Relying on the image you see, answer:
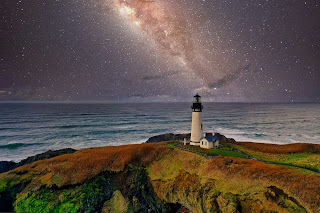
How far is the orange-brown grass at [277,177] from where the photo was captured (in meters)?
10.7

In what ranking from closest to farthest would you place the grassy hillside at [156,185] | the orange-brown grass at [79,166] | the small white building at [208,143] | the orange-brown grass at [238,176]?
the orange-brown grass at [238,176], the grassy hillside at [156,185], the orange-brown grass at [79,166], the small white building at [208,143]

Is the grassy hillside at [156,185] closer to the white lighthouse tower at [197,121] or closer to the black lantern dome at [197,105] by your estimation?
the white lighthouse tower at [197,121]

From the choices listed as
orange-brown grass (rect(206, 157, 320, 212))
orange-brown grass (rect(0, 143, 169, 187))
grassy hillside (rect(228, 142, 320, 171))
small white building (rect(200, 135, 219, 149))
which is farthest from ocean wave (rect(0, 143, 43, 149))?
grassy hillside (rect(228, 142, 320, 171))

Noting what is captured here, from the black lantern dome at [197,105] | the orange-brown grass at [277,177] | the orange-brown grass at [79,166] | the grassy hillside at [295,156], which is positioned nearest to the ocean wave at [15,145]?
the orange-brown grass at [79,166]

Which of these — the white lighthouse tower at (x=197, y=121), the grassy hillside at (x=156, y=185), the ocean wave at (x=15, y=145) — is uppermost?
the white lighthouse tower at (x=197, y=121)

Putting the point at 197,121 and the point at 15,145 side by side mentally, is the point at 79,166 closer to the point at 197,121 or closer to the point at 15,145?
the point at 197,121

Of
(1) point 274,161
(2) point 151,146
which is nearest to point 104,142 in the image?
(2) point 151,146

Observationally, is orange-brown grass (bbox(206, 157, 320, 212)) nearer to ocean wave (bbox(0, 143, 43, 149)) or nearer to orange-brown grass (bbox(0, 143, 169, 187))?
orange-brown grass (bbox(0, 143, 169, 187))

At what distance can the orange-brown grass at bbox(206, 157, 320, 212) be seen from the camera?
10672 mm

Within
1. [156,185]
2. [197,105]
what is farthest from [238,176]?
[197,105]

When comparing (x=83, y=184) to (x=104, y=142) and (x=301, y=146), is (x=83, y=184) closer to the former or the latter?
(x=104, y=142)

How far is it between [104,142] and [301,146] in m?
43.5

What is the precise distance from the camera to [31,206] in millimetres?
14680

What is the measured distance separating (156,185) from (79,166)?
9.65 metres
